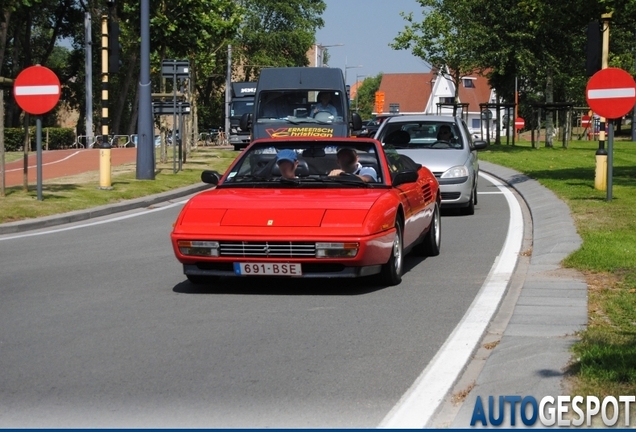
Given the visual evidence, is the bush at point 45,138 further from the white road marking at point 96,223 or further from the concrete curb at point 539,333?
the concrete curb at point 539,333

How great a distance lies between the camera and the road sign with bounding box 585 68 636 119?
1750 centimetres

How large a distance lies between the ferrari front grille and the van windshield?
16229 mm

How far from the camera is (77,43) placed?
7856 cm

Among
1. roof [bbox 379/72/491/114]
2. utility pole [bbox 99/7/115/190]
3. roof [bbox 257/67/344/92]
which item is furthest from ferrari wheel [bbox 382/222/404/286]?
roof [bbox 379/72/491/114]

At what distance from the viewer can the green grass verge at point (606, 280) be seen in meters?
6.03

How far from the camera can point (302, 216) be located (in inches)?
380

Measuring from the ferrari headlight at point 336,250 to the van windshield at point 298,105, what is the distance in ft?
53.7

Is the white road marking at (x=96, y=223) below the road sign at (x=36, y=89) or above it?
below

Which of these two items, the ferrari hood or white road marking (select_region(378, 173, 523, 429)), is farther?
the ferrari hood

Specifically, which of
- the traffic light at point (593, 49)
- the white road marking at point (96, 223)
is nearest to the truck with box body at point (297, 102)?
the white road marking at point (96, 223)

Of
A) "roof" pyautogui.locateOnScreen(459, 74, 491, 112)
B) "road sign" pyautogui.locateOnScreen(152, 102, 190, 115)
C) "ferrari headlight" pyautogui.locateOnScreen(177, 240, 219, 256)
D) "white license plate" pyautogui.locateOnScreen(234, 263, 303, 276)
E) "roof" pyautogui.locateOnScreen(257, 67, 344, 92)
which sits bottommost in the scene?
"white license plate" pyautogui.locateOnScreen(234, 263, 303, 276)

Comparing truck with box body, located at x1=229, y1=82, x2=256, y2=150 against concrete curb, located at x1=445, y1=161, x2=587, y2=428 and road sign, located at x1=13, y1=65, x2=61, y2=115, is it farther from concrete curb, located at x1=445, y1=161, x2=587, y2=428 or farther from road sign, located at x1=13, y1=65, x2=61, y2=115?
concrete curb, located at x1=445, y1=161, x2=587, y2=428

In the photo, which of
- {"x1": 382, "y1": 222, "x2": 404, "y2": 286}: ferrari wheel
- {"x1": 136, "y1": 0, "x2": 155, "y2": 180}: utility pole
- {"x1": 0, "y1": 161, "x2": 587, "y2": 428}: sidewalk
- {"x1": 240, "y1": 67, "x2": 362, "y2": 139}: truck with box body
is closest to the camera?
{"x1": 0, "y1": 161, "x2": 587, "y2": 428}: sidewalk

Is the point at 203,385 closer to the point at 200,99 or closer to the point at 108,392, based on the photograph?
the point at 108,392
